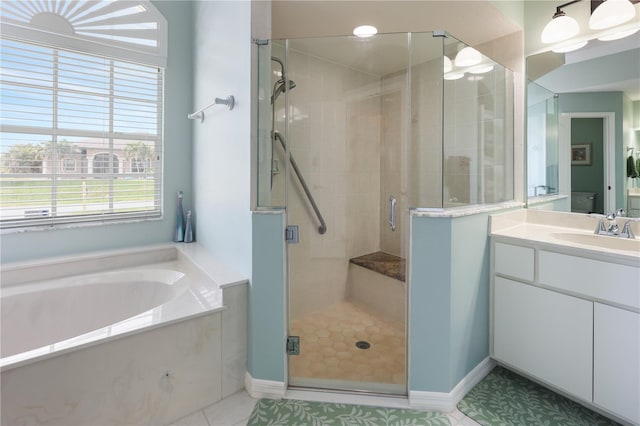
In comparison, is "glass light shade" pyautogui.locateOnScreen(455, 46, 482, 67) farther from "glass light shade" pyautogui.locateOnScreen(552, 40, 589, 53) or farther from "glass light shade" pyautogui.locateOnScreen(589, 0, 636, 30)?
"glass light shade" pyautogui.locateOnScreen(589, 0, 636, 30)

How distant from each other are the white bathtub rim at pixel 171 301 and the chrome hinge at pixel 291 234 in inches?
13.3

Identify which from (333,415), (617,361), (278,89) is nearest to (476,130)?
(278,89)

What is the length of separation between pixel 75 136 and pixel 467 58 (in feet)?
8.73

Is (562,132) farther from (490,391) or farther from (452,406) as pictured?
(452,406)

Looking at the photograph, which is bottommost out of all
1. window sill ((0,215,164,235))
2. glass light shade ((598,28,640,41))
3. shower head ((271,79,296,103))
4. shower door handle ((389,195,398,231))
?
window sill ((0,215,164,235))

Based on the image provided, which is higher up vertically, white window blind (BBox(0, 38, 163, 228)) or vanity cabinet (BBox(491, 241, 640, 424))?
white window blind (BBox(0, 38, 163, 228))

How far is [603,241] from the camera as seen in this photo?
1.75m

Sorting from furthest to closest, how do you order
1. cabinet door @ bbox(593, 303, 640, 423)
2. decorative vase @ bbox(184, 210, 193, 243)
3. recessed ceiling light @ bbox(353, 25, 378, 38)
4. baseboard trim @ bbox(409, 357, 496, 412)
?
decorative vase @ bbox(184, 210, 193, 243), recessed ceiling light @ bbox(353, 25, 378, 38), baseboard trim @ bbox(409, 357, 496, 412), cabinet door @ bbox(593, 303, 640, 423)

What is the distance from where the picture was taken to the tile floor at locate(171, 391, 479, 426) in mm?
1539

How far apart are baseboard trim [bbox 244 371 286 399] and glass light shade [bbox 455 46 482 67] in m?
2.11

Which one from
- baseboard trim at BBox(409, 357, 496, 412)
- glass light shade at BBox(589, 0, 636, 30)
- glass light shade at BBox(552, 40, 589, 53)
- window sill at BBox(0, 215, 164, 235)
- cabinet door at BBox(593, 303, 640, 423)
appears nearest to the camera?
cabinet door at BBox(593, 303, 640, 423)

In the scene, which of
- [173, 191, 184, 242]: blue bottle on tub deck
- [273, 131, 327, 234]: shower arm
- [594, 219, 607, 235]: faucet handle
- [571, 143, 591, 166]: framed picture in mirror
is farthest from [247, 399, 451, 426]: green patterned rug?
[571, 143, 591, 166]: framed picture in mirror

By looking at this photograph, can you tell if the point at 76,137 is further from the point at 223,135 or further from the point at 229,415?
the point at 229,415

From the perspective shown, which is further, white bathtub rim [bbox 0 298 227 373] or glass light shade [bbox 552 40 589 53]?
glass light shade [bbox 552 40 589 53]
